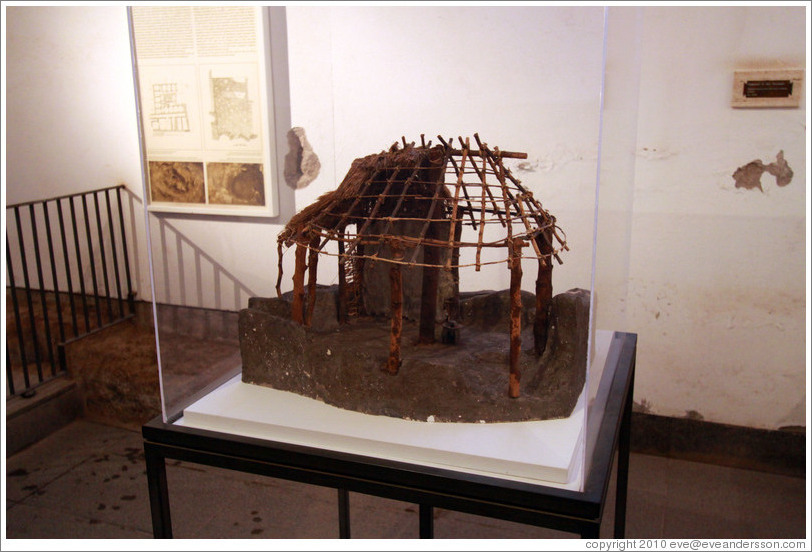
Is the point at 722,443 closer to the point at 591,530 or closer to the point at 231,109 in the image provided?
the point at 591,530

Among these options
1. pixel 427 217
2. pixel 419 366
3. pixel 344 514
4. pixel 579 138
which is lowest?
pixel 344 514

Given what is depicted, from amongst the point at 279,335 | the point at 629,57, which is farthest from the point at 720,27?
the point at 279,335

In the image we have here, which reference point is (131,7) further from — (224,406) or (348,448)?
(348,448)

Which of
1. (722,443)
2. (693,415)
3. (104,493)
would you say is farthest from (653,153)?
(104,493)

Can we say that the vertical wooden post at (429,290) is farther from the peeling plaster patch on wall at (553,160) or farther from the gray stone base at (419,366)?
the peeling plaster patch on wall at (553,160)

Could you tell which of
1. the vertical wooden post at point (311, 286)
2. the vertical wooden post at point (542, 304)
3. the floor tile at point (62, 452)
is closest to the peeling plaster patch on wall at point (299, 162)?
the vertical wooden post at point (311, 286)

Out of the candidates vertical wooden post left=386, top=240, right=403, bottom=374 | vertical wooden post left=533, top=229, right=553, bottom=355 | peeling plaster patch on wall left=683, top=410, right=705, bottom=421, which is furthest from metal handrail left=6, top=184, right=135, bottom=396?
peeling plaster patch on wall left=683, top=410, right=705, bottom=421

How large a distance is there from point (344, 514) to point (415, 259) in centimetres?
166

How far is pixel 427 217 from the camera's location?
232 centimetres

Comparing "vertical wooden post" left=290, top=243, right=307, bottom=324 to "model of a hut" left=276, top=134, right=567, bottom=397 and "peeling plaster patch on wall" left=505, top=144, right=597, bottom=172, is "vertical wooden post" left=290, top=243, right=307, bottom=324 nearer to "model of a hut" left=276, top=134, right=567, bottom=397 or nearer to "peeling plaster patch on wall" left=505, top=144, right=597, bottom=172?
"model of a hut" left=276, top=134, right=567, bottom=397

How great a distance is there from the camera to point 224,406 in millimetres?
2410

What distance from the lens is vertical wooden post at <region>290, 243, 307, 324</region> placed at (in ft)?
8.24

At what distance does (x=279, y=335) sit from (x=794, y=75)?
2747 millimetres

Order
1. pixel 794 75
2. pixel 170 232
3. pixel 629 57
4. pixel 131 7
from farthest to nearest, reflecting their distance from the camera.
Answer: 1. pixel 794 75
2. pixel 629 57
3. pixel 170 232
4. pixel 131 7
